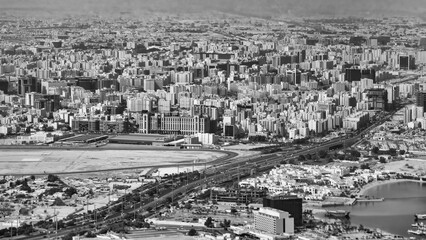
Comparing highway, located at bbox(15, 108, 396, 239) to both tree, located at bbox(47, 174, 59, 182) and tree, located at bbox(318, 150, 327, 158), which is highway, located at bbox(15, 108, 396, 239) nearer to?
tree, located at bbox(318, 150, 327, 158)

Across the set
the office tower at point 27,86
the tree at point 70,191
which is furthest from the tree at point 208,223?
the office tower at point 27,86

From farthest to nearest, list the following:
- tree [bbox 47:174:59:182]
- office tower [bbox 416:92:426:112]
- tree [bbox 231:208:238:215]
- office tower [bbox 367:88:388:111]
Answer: office tower [bbox 367:88:388:111], office tower [bbox 416:92:426:112], tree [bbox 47:174:59:182], tree [bbox 231:208:238:215]

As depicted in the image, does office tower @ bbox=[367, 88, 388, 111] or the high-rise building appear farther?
office tower @ bbox=[367, 88, 388, 111]

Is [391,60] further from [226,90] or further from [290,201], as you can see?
[290,201]

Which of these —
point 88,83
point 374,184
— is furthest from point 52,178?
point 88,83

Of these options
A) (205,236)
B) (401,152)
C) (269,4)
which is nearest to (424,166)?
(401,152)

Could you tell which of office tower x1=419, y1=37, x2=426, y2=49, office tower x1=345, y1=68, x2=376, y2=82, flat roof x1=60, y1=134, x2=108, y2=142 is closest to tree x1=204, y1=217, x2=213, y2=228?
flat roof x1=60, y1=134, x2=108, y2=142

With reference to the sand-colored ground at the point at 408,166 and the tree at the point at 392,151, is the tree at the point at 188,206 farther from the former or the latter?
the tree at the point at 392,151
